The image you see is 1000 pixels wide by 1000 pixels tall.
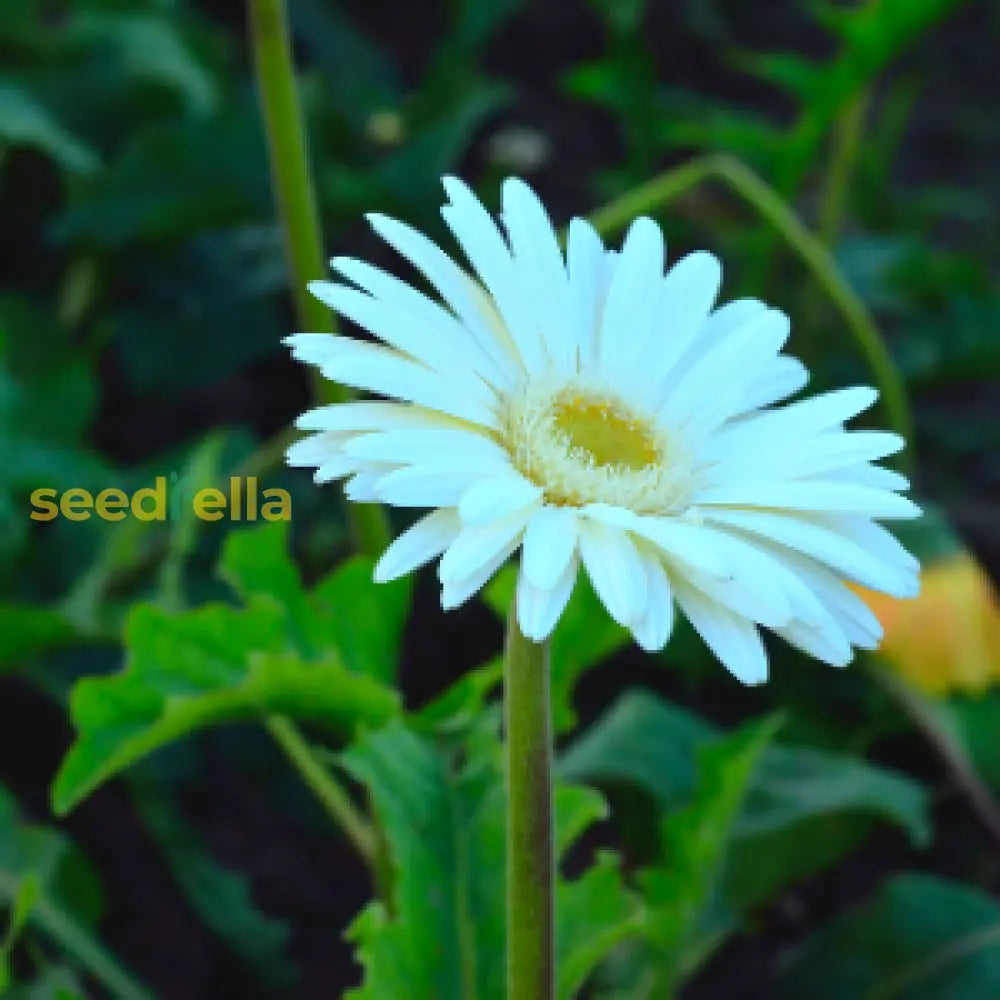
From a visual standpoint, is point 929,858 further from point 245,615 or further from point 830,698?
point 245,615

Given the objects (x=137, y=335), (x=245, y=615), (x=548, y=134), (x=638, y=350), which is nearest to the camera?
(x=638, y=350)

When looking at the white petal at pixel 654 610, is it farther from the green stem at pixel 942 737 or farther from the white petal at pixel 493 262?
the green stem at pixel 942 737

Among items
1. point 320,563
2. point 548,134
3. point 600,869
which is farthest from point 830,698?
point 548,134

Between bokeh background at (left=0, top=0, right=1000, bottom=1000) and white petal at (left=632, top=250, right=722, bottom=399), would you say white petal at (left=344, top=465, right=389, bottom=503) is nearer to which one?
white petal at (left=632, top=250, right=722, bottom=399)

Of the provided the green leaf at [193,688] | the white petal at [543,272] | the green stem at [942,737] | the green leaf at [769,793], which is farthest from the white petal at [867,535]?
the green stem at [942,737]

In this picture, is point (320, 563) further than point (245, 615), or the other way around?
point (320, 563)
